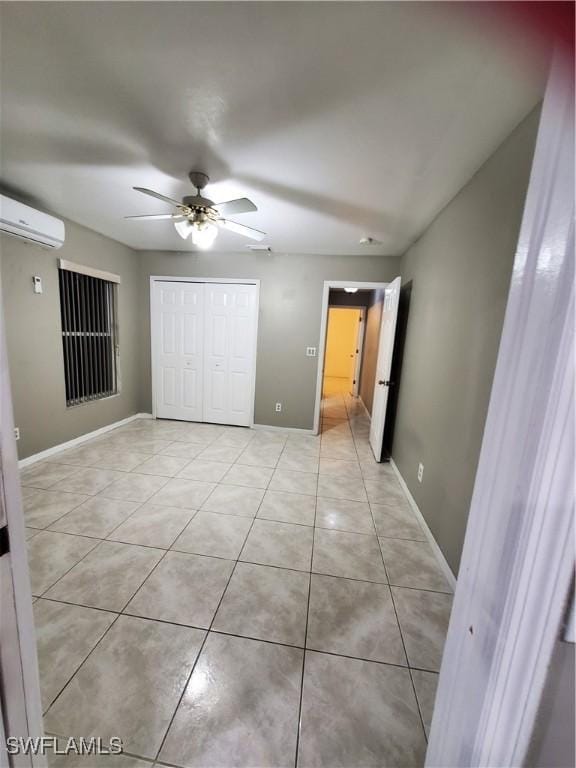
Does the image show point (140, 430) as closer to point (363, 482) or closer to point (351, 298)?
point (363, 482)

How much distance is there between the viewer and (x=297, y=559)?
1.78m

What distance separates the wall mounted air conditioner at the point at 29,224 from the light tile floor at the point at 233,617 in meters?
2.04

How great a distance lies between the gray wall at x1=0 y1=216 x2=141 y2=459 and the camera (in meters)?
2.54

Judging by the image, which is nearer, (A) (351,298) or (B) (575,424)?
(B) (575,424)

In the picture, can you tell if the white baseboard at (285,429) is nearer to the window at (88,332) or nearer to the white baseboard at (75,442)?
the white baseboard at (75,442)

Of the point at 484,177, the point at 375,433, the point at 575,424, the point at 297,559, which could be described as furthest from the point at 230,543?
the point at 484,177

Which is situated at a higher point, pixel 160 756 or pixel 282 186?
pixel 282 186

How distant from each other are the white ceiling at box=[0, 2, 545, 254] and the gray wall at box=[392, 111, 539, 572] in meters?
0.19

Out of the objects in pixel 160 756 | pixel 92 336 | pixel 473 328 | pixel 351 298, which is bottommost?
pixel 160 756

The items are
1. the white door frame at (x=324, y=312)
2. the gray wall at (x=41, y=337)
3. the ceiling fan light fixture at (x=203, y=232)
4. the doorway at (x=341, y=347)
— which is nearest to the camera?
the ceiling fan light fixture at (x=203, y=232)

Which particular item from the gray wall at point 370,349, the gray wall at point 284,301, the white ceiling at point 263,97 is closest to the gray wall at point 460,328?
the white ceiling at point 263,97

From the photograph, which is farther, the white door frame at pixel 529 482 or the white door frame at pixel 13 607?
the white door frame at pixel 13 607

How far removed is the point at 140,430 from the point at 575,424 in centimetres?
423

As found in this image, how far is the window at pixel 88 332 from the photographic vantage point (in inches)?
123
